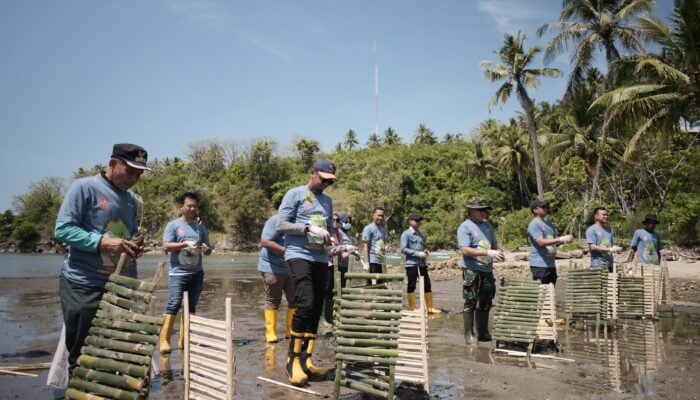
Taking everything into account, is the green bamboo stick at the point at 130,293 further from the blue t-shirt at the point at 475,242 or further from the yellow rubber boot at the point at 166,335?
the blue t-shirt at the point at 475,242

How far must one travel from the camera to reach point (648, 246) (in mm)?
11766

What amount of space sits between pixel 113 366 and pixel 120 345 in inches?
5.2

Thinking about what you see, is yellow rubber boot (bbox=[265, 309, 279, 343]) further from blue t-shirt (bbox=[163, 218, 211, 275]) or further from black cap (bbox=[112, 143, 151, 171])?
black cap (bbox=[112, 143, 151, 171])

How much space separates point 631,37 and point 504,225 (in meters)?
21.7

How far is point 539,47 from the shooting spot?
35.5m

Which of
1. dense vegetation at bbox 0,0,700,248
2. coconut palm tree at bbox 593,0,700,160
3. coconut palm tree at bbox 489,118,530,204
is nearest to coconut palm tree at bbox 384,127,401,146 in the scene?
dense vegetation at bbox 0,0,700,248

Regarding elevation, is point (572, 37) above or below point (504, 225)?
above

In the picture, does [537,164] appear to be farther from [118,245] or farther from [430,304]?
[118,245]

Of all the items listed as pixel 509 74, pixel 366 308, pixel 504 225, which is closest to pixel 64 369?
pixel 366 308

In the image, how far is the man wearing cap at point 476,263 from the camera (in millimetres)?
7707

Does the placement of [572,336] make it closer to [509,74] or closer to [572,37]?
[572,37]

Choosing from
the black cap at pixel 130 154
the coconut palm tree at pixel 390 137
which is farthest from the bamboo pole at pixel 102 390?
the coconut palm tree at pixel 390 137

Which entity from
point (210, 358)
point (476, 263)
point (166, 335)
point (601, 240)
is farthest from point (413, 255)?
point (210, 358)

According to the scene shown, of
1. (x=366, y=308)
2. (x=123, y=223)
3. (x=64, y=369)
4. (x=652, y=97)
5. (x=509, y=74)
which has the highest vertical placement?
(x=509, y=74)
